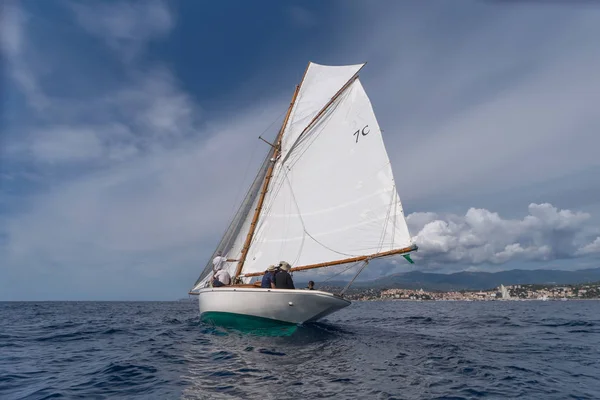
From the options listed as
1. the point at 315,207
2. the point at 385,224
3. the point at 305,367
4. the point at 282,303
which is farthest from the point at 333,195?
the point at 305,367

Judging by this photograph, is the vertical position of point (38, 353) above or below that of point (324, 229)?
below

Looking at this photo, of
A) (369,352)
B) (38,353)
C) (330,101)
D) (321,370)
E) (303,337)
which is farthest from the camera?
(330,101)

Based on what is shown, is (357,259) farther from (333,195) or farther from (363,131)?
(363,131)

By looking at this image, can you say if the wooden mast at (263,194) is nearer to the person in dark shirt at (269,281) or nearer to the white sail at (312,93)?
the white sail at (312,93)

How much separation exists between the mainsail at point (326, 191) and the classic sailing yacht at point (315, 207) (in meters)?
0.06

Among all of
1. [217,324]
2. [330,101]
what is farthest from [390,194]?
[217,324]

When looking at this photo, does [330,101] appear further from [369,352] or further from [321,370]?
[321,370]

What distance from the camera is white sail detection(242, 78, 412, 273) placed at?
2064 cm

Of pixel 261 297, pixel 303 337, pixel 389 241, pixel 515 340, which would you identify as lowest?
pixel 515 340

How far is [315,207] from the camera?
A: 22719mm

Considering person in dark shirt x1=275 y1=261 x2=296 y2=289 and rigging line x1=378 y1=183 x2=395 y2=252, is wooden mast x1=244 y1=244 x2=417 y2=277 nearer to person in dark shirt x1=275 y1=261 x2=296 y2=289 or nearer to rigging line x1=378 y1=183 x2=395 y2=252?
rigging line x1=378 y1=183 x2=395 y2=252

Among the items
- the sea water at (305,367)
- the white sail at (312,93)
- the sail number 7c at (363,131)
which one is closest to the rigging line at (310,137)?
the white sail at (312,93)

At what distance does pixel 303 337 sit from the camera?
59.3 feet

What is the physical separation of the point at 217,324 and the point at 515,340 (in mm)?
16657
